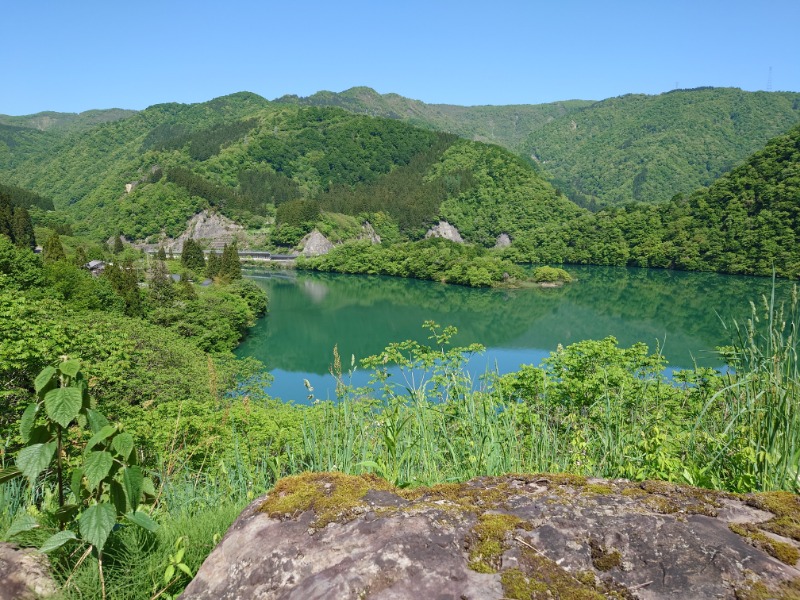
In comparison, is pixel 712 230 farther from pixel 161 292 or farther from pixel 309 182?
pixel 309 182

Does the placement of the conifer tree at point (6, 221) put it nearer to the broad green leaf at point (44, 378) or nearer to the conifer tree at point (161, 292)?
the conifer tree at point (161, 292)

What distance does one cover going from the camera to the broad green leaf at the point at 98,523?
2.17 m

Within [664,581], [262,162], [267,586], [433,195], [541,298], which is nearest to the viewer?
[664,581]

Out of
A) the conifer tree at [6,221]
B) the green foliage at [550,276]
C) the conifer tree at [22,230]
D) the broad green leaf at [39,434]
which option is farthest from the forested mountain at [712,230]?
the broad green leaf at [39,434]

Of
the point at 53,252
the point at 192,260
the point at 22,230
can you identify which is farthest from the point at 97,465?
the point at 192,260

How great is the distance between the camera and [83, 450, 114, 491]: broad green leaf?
7.36 ft

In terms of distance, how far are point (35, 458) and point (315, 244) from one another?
10584 cm

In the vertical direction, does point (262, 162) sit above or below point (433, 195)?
above

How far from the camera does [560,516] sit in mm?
1986

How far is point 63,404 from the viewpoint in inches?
92.0

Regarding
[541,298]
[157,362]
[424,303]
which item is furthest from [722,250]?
[157,362]

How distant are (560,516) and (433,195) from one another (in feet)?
466

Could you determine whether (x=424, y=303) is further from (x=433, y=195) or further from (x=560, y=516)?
(x=433, y=195)

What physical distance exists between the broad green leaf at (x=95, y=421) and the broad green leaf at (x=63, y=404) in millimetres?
106
